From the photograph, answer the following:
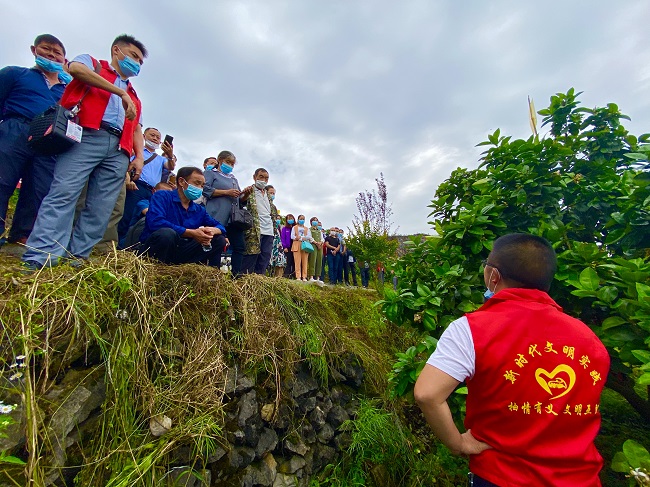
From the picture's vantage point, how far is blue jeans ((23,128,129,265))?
8.39 feet

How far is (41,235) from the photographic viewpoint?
254cm

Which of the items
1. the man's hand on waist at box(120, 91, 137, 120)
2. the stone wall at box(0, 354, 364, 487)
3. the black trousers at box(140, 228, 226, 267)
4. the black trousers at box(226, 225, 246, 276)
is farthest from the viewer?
the black trousers at box(226, 225, 246, 276)

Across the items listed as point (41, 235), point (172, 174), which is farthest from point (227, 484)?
point (172, 174)

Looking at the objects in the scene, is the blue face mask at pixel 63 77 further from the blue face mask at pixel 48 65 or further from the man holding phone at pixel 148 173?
the man holding phone at pixel 148 173

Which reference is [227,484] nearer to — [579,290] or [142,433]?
[142,433]

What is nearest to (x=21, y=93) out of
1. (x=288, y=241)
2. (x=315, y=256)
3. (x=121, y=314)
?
(x=121, y=314)

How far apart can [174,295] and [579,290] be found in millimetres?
2749

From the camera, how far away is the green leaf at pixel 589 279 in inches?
76.2

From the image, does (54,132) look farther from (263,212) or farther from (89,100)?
(263,212)

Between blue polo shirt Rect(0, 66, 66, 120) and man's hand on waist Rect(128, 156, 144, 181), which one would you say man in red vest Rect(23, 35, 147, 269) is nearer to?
man's hand on waist Rect(128, 156, 144, 181)

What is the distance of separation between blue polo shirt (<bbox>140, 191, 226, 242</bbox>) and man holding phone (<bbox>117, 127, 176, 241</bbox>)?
0.71 m

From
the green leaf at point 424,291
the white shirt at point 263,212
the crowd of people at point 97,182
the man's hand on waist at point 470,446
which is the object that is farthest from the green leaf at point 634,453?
the white shirt at point 263,212

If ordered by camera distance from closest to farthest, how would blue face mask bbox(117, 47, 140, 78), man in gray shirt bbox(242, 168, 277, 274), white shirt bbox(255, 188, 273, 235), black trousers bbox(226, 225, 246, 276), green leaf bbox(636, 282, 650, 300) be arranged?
green leaf bbox(636, 282, 650, 300) < blue face mask bbox(117, 47, 140, 78) < black trousers bbox(226, 225, 246, 276) < man in gray shirt bbox(242, 168, 277, 274) < white shirt bbox(255, 188, 273, 235)

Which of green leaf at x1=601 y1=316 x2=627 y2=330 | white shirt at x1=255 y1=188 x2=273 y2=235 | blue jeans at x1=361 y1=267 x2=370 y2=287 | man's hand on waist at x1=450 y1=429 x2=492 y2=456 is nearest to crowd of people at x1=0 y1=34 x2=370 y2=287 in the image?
white shirt at x1=255 y1=188 x2=273 y2=235
